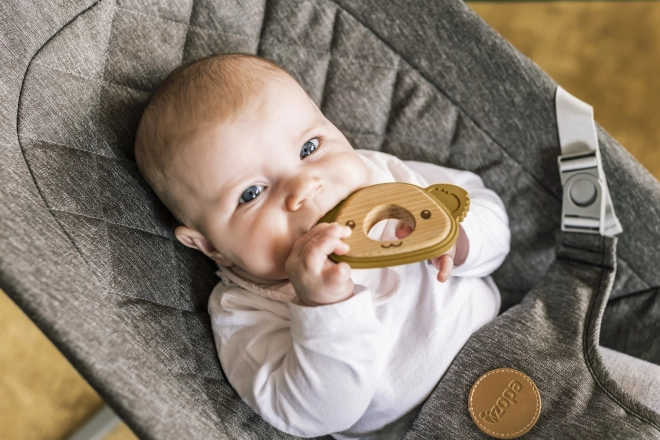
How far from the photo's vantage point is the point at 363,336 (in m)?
0.74

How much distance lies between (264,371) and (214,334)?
0.11 meters

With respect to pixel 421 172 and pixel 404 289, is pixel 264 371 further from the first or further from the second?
pixel 421 172

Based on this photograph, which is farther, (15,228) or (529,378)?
(529,378)

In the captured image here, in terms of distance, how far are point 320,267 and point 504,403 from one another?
307mm

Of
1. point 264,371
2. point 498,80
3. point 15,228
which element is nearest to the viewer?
point 15,228

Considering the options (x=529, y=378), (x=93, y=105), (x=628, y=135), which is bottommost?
(x=529, y=378)

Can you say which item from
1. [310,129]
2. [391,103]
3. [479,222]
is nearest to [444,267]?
[479,222]

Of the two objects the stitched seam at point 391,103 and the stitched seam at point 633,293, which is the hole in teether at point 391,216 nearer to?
the stitched seam at point 391,103

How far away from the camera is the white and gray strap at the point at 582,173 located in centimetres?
90

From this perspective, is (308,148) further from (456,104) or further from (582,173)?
(582,173)

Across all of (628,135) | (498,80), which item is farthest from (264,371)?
(628,135)

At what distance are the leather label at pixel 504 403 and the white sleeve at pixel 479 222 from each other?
0.52 feet

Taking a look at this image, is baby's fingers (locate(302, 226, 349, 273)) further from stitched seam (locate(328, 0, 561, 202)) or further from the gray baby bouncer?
stitched seam (locate(328, 0, 561, 202))

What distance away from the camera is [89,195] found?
2.60 feet
